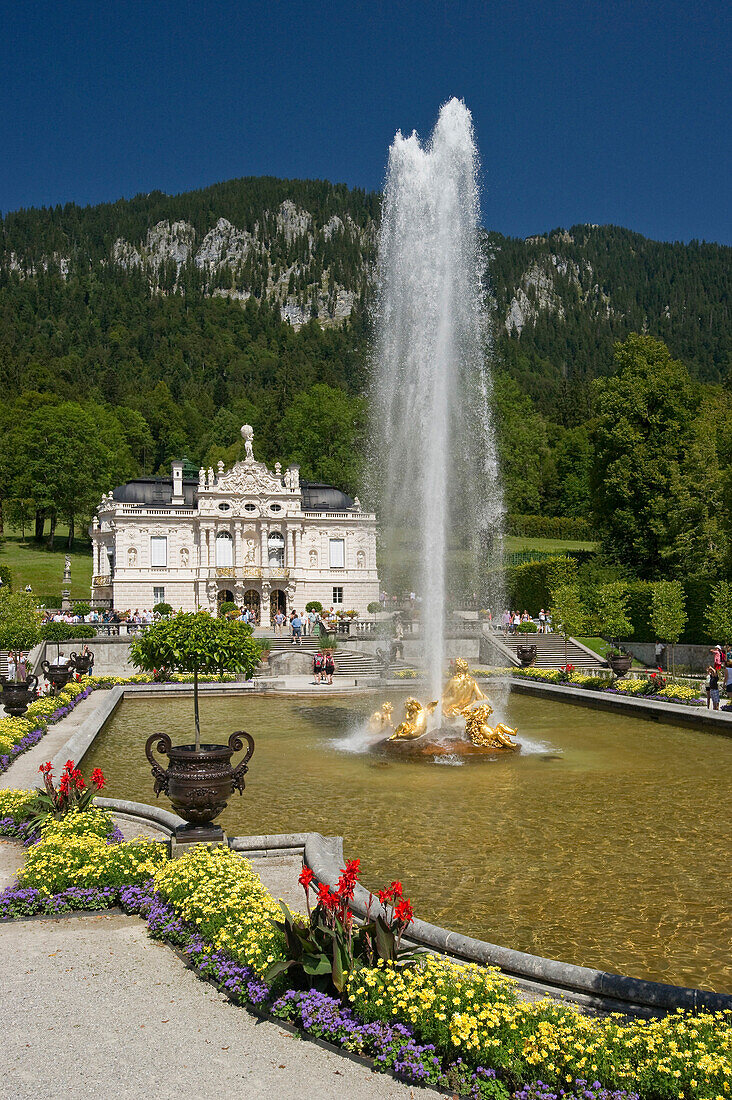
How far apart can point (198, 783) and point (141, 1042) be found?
3.71 meters

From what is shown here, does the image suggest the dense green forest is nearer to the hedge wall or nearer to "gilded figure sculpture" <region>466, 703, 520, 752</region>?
the hedge wall

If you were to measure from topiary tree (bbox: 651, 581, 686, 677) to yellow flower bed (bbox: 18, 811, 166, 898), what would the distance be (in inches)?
1232

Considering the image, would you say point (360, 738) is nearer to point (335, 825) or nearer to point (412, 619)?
point (335, 825)

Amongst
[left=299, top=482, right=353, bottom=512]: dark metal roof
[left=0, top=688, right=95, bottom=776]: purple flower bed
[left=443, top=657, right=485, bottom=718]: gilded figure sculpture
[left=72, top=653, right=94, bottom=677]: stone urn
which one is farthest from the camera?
[left=299, top=482, right=353, bottom=512]: dark metal roof

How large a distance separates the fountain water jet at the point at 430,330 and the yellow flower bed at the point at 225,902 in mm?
13213

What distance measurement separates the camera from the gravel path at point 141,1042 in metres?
5.60

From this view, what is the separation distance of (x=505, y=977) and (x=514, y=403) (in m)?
104

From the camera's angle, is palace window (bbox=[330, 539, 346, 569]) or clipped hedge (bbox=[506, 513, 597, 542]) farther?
clipped hedge (bbox=[506, 513, 597, 542])

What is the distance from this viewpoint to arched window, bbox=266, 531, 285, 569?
204 ft

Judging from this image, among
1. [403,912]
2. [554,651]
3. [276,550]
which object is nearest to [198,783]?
[403,912]

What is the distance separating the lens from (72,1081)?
5.66 m

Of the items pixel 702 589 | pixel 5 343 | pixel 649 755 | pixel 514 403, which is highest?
pixel 5 343

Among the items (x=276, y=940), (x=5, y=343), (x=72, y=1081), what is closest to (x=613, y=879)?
(x=276, y=940)

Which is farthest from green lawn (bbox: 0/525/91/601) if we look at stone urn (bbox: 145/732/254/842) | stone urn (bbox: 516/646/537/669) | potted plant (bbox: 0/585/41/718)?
stone urn (bbox: 145/732/254/842)
